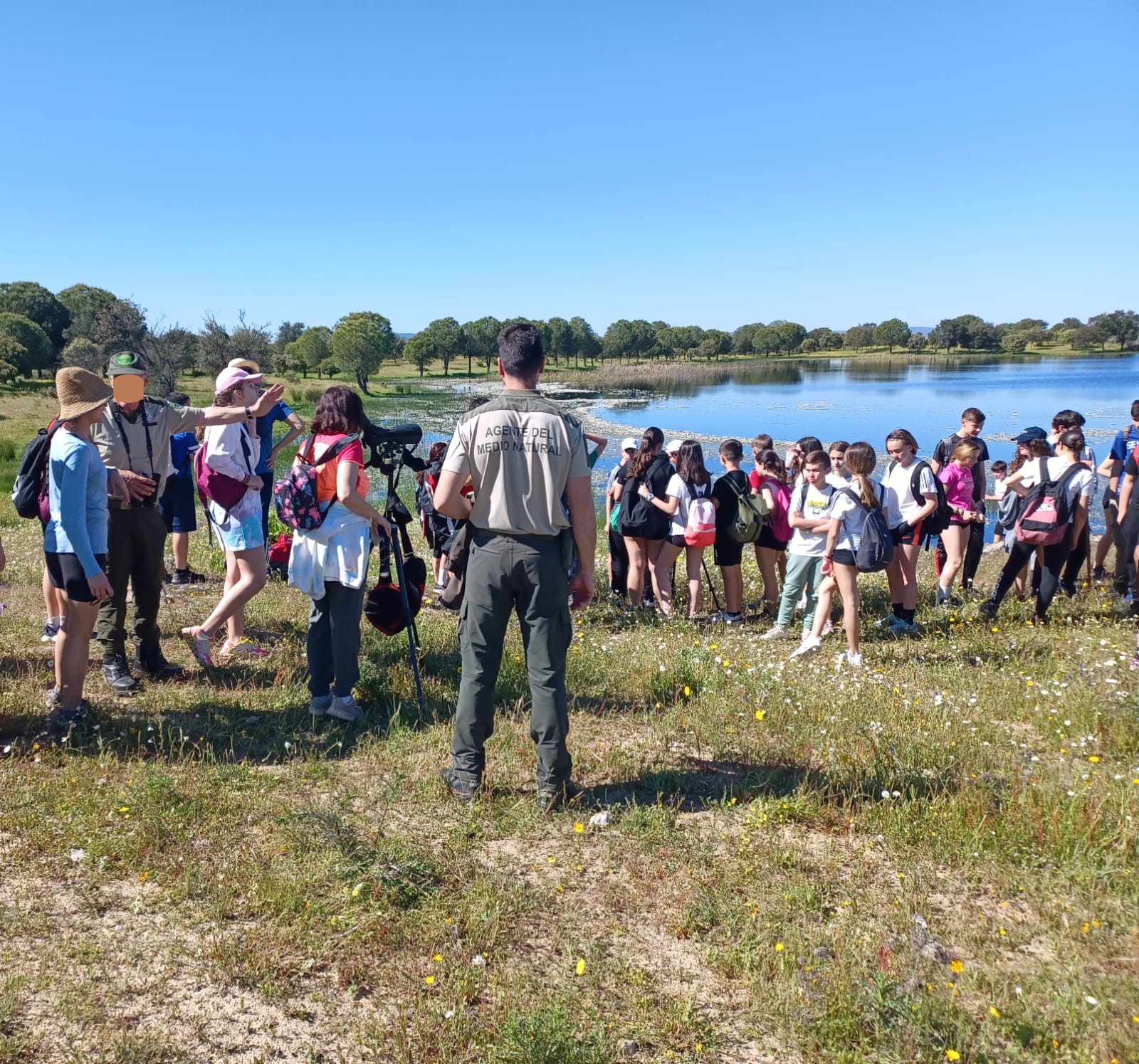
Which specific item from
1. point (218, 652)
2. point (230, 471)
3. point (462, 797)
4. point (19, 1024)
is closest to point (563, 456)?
point (462, 797)

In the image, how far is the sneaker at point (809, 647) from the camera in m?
6.77

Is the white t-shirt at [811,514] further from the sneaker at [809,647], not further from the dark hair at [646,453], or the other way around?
the dark hair at [646,453]

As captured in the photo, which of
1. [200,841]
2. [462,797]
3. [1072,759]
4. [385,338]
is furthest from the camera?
[385,338]

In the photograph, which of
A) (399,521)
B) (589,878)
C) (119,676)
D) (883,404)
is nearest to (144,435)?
(119,676)

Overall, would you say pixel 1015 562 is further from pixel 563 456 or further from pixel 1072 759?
pixel 563 456

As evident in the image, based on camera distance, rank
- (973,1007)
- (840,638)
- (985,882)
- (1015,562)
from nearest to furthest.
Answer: (973,1007) → (985,882) → (840,638) → (1015,562)

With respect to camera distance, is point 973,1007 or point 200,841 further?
point 200,841

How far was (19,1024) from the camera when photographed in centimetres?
257

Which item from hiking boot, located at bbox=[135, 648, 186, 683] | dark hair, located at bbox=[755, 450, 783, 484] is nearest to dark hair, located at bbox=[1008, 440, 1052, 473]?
dark hair, located at bbox=[755, 450, 783, 484]

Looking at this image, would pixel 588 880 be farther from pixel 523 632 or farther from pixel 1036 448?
pixel 1036 448

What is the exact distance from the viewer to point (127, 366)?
5148 millimetres

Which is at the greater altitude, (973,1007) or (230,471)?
(230,471)

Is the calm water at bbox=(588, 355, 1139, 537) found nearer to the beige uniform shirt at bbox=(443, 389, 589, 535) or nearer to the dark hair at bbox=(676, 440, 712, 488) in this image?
the dark hair at bbox=(676, 440, 712, 488)

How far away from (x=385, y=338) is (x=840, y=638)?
10259cm
